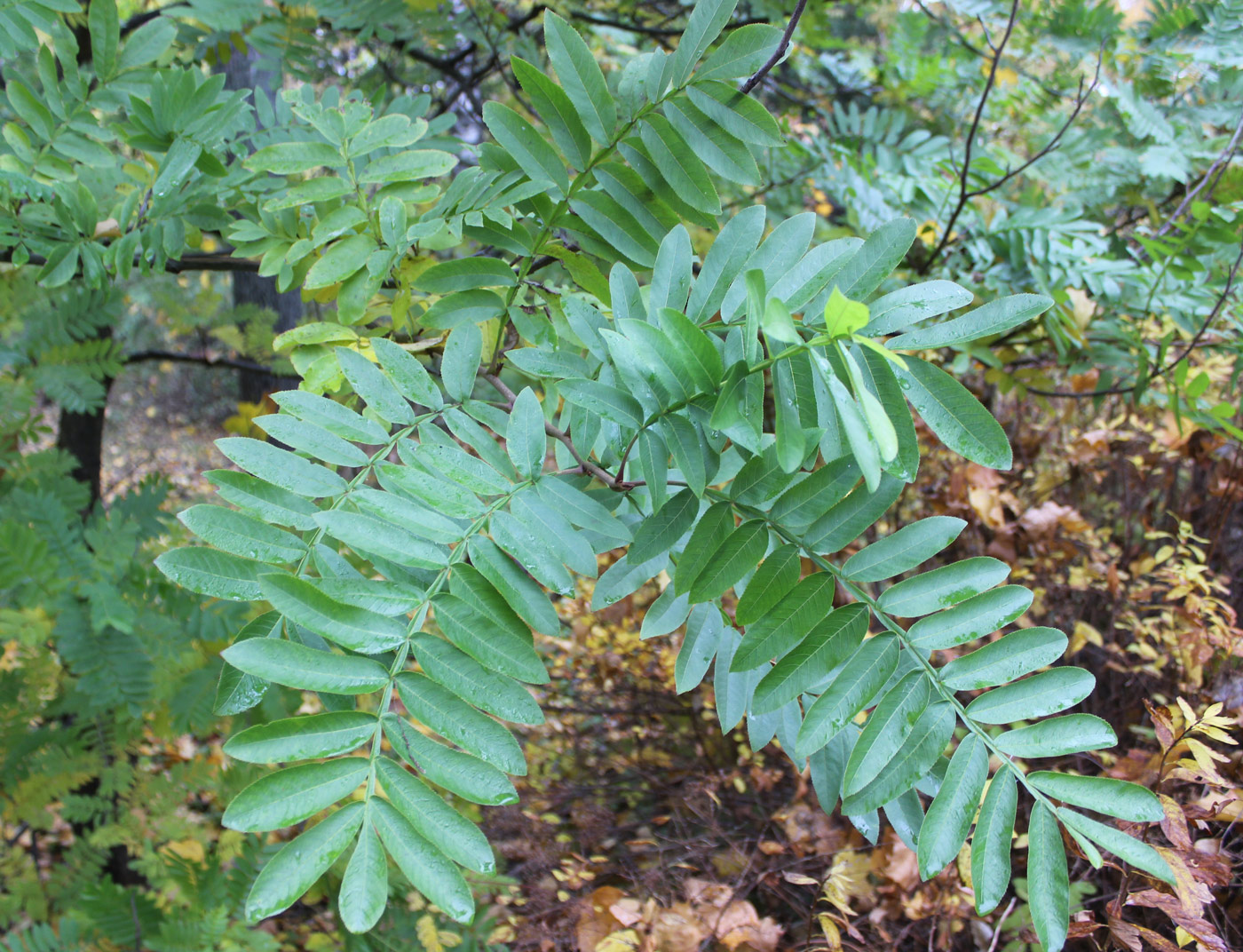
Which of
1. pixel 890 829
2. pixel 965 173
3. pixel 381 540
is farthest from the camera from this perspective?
pixel 890 829

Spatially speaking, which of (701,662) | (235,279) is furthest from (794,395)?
(235,279)

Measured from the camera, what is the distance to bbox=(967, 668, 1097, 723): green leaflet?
681mm

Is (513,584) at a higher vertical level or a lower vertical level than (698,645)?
higher

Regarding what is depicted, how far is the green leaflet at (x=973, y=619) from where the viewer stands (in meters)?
0.71

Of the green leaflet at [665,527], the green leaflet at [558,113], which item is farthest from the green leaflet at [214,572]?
the green leaflet at [558,113]

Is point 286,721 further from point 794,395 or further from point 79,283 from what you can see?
point 79,283

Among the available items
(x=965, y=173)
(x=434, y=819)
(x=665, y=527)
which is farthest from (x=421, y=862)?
(x=965, y=173)

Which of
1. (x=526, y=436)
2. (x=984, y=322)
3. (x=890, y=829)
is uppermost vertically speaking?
(x=984, y=322)

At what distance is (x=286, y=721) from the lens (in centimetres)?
59

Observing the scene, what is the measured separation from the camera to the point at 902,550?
740 millimetres

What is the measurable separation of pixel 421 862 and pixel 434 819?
Result: 0.10ft

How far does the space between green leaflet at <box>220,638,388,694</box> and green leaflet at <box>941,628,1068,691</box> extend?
52 centimetres

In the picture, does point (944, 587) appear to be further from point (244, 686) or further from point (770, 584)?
point (244, 686)

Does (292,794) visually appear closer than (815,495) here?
Yes
